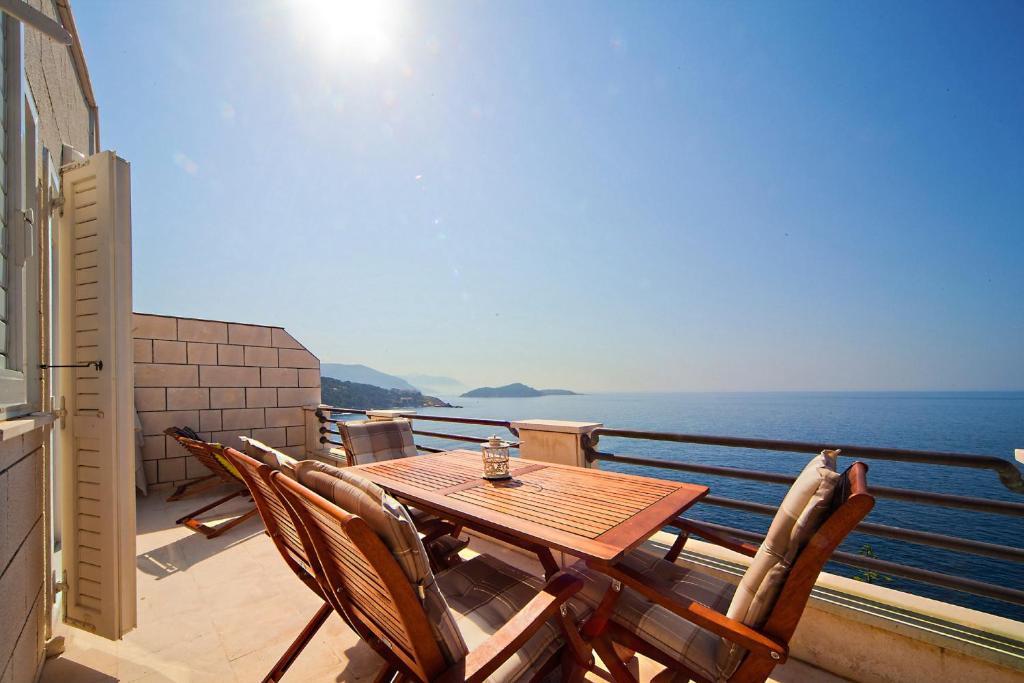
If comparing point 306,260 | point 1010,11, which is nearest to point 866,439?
point 1010,11

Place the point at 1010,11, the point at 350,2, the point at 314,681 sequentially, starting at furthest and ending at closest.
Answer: the point at 1010,11
the point at 350,2
the point at 314,681

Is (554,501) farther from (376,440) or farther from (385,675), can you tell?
(376,440)

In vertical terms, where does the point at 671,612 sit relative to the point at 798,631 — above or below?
above

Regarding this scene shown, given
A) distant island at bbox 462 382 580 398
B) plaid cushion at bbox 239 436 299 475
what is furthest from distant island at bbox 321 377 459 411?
distant island at bbox 462 382 580 398

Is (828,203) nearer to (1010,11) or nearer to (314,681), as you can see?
(1010,11)

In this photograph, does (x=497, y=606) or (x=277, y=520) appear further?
(x=277, y=520)

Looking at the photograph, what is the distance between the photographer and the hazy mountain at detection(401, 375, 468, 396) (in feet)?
282

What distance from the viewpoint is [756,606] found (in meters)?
1.03

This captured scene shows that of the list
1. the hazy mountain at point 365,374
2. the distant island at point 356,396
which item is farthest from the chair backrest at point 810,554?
the hazy mountain at point 365,374

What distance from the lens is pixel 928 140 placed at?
18.7 m

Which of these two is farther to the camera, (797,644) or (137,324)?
(137,324)

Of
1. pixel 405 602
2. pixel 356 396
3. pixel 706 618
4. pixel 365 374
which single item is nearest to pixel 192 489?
pixel 405 602

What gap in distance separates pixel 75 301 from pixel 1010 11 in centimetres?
1577

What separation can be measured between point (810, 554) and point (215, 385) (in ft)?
19.0
